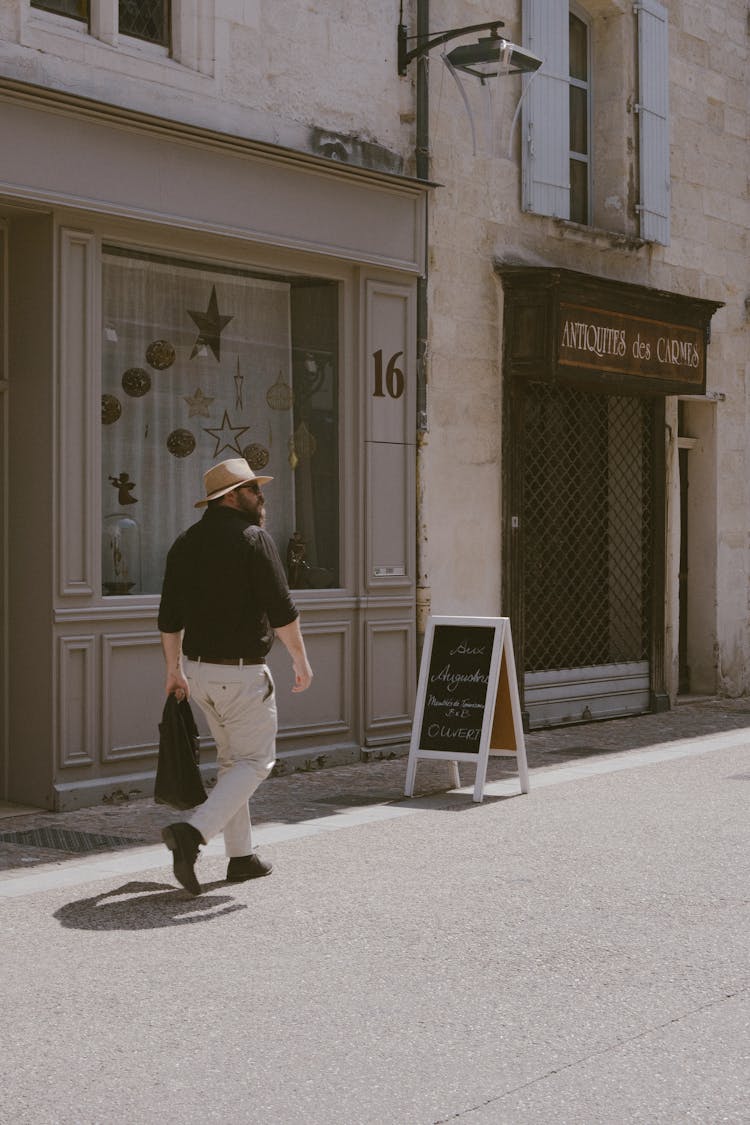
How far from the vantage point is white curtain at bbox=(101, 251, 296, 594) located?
32.5 feet

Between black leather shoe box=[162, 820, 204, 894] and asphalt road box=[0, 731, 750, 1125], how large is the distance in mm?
95

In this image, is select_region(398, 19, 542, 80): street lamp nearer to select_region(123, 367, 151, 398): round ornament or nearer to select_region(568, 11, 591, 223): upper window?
select_region(568, 11, 591, 223): upper window

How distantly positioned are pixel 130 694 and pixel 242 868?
269 cm

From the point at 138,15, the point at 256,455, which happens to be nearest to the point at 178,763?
the point at 256,455

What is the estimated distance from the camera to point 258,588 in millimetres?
7047

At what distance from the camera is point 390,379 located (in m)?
11.6

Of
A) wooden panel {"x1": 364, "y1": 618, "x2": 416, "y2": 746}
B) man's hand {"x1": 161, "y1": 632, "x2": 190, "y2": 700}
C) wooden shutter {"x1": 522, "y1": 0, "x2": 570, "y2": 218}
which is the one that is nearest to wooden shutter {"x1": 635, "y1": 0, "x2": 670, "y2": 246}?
wooden shutter {"x1": 522, "y1": 0, "x2": 570, "y2": 218}

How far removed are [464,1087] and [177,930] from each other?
214 centimetres

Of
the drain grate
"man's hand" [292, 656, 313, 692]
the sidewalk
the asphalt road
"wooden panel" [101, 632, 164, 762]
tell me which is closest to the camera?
the asphalt road

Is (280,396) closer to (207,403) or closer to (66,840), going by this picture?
(207,403)

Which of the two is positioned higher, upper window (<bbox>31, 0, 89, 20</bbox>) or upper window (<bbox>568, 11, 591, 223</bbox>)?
upper window (<bbox>568, 11, 591, 223</bbox>)

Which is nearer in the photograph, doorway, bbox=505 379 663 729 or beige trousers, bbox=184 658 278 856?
beige trousers, bbox=184 658 278 856

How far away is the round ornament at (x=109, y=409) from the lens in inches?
387

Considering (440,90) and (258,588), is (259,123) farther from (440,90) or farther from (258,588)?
(258,588)
